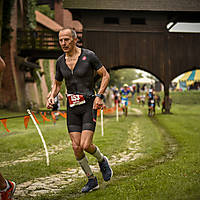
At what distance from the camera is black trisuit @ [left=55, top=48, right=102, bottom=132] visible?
15.3 feet

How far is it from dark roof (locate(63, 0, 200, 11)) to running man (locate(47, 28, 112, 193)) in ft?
60.5

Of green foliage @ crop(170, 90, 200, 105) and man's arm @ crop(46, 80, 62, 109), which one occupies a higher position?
man's arm @ crop(46, 80, 62, 109)

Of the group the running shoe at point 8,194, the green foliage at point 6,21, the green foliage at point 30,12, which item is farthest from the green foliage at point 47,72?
the running shoe at point 8,194

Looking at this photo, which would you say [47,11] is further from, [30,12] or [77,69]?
[77,69]

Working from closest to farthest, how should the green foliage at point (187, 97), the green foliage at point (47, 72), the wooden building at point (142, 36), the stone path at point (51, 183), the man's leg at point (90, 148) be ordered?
the man's leg at point (90, 148)
the stone path at point (51, 183)
the wooden building at point (142, 36)
the green foliage at point (187, 97)
the green foliage at point (47, 72)

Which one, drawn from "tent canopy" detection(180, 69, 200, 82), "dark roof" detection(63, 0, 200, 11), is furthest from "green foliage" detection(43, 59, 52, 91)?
"dark roof" detection(63, 0, 200, 11)

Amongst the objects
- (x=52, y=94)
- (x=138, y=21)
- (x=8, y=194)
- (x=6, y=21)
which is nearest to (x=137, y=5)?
(x=138, y=21)

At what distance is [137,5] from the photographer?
23.2m

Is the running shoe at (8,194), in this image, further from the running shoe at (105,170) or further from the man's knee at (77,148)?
the running shoe at (105,170)

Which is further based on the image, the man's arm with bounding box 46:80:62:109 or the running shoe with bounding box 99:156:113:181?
the running shoe with bounding box 99:156:113:181

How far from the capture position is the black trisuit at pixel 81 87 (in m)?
4.66

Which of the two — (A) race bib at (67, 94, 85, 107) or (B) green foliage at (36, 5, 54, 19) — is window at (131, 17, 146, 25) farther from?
(B) green foliage at (36, 5, 54, 19)

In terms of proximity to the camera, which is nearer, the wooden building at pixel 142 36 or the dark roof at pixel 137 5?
the dark roof at pixel 137 5

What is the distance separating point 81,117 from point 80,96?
32 centimetres
